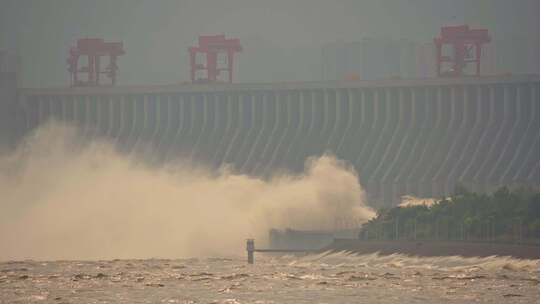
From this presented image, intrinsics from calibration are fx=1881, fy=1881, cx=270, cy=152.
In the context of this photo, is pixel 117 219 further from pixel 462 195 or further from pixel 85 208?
pixel 462 195

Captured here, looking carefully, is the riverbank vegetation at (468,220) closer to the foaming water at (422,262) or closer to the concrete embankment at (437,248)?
the concrete embankment at (437,248)

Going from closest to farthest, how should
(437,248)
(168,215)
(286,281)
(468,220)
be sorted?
(286,281)
(437,248)
(468,220)
(168,215)

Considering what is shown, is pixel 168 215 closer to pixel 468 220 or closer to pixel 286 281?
pixel 468 220

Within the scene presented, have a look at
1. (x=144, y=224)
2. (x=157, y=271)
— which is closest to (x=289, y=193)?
(x=144, y=224)

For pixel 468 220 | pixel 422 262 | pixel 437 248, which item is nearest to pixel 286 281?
pixel 422 262

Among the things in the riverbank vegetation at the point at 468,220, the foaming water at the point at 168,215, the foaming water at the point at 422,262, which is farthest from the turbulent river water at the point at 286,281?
the foaming water at the point at 168,215

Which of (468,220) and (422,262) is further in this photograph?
(468,220)

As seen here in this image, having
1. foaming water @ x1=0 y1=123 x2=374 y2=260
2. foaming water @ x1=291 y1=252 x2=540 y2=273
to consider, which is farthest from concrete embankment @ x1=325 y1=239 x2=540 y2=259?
foaming water @ x1=0 y1=123 x2=374 y2=260
